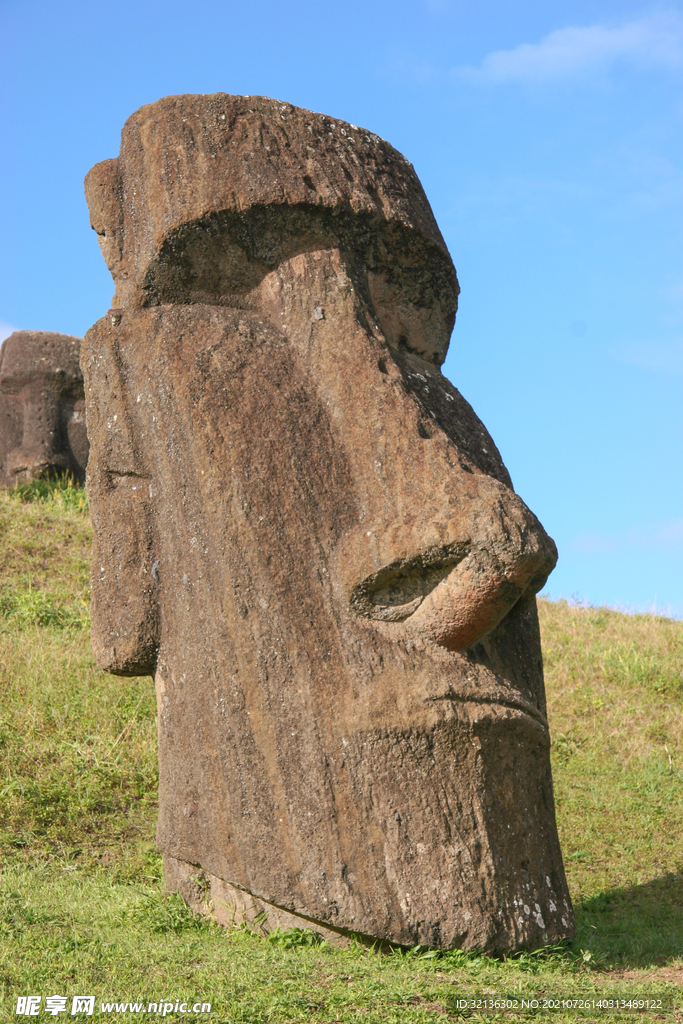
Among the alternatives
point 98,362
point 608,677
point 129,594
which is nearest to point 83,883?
point 129,594

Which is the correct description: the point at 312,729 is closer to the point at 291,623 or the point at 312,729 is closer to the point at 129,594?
the point at 291,623

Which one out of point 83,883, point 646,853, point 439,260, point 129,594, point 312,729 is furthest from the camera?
point 646,853

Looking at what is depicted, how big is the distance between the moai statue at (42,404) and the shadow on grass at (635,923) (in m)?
10.4

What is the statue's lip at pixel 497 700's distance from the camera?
393cm

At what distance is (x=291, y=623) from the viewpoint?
403cm

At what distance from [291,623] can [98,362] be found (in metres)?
1.65

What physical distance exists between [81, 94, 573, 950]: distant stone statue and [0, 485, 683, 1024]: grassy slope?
0.90 ft

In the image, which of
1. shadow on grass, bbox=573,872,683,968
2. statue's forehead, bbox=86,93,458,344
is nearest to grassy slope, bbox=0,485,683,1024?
shadow on grass, bbox=573,872,683,968

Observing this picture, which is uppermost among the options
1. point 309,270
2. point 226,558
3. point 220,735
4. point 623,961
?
point 309,270

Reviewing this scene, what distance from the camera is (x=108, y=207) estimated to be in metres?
4.86

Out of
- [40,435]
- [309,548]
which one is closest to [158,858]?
[309,548]

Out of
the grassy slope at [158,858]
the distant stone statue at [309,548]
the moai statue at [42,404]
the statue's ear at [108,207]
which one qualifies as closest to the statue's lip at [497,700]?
the distant stone statue at [309,548]

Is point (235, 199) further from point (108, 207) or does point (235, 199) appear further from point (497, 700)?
point (497, 700)

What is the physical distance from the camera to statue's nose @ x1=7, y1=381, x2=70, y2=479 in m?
14.3
